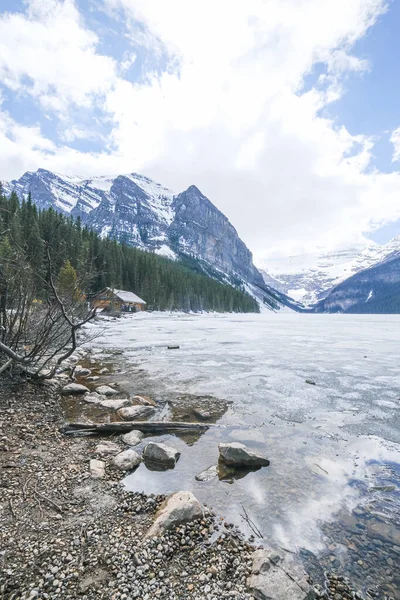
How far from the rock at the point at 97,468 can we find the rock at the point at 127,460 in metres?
0.26

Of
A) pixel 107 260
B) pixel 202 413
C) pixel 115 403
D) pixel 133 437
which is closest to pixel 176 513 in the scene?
pixel 133 437

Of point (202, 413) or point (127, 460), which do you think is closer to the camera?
point (127, 460)

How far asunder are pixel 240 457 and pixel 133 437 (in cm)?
280

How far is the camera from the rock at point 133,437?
6949 millimetres

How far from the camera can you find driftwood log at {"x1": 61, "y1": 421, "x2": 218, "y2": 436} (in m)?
7.30

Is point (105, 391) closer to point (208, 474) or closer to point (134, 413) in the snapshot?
point (134, 413)

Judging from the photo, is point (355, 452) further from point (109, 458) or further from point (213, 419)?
point (109, 458)

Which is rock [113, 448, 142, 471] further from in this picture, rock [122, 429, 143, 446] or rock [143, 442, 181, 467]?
rock [122, 429, 143, 446]

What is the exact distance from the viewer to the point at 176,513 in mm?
4297

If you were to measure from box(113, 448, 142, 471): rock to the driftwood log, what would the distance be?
1.37 m

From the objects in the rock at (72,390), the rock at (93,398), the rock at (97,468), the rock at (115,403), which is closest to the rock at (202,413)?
the rock at (115,403)

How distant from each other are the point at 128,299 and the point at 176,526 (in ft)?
227

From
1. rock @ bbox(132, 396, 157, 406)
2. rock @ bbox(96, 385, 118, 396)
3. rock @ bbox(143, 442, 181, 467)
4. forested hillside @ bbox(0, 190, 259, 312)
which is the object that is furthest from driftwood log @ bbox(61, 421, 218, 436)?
forested hillside @ bbox(0, 190, 259, 312)

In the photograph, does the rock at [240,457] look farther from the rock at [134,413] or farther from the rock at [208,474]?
the rock at [134,413]
